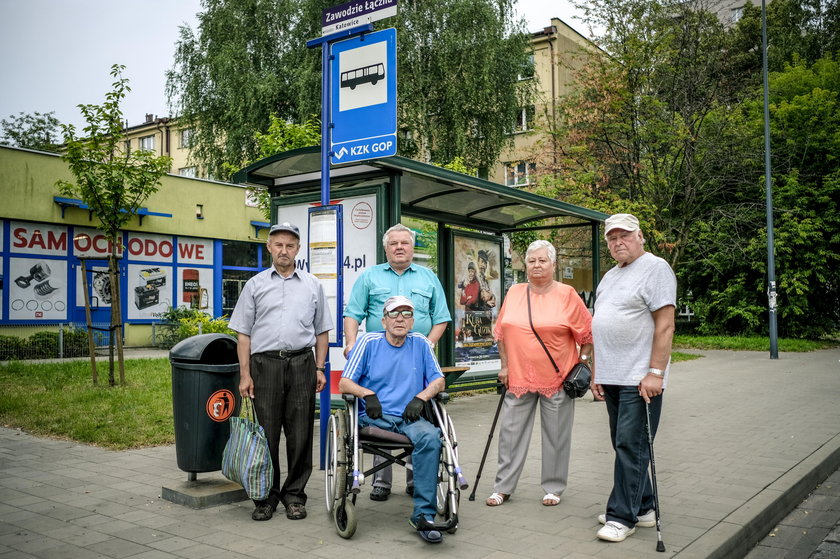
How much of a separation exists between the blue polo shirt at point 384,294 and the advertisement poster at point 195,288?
20801 mm

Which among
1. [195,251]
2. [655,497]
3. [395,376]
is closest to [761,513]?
[655,497]

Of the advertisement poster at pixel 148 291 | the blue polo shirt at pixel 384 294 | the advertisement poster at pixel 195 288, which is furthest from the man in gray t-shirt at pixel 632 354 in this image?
the advertisement poster at pixel 195 288

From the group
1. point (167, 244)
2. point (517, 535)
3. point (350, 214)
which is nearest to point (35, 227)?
point (167, 244)

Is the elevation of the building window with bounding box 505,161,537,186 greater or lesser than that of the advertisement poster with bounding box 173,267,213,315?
greater

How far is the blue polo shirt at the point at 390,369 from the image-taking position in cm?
468

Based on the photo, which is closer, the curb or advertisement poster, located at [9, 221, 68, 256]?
the curb

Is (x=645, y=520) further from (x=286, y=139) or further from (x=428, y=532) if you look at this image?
(x=286, y=139)

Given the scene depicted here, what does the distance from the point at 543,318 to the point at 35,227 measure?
65.4ft

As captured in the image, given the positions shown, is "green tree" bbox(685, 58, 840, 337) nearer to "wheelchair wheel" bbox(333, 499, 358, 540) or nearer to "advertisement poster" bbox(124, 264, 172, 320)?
"advertisement poster" bbox(124, 264, 172, 320)

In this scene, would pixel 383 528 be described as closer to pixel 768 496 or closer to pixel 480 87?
pixel 768 496

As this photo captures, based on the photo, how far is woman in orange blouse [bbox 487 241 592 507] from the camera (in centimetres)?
516

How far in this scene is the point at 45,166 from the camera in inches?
834

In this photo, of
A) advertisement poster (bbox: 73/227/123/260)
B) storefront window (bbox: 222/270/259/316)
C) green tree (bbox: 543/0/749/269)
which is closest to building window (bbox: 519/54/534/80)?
green tree (bbox: 543/0/749/269)

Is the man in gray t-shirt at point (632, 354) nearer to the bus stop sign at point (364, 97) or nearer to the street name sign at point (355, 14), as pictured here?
the bus stop sign at point (364, 97)
